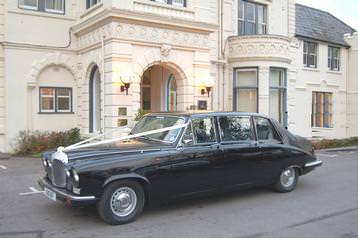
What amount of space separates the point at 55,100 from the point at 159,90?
4.10 metres

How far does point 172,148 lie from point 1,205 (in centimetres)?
326

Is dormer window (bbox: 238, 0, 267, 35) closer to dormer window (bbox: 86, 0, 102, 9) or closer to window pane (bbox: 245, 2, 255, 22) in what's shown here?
window pane (bbox: 245, 2, 255, 22)

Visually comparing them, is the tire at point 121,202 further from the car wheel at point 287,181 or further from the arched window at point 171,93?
the arched window at point 171,93

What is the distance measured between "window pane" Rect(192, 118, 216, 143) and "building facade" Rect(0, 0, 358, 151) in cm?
577

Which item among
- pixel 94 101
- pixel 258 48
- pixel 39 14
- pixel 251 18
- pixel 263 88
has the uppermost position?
pixel 251 18

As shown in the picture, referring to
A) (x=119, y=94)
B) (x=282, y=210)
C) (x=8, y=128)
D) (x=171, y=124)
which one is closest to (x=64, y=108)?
(x=8, y=128)

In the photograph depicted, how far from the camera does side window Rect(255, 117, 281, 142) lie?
728 centimetres

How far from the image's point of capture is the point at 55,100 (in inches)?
547

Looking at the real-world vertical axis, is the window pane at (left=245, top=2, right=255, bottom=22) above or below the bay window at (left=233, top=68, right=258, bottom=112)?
above

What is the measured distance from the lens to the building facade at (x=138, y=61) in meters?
12.1

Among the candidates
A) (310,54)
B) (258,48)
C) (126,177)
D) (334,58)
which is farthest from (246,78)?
(126,177)

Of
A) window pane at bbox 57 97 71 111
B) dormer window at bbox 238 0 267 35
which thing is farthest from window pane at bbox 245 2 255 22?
window pane at bbox 57 97 71 111

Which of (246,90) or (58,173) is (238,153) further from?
(246,90)

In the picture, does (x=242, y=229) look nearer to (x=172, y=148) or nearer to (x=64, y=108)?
(x=172, y=148)
